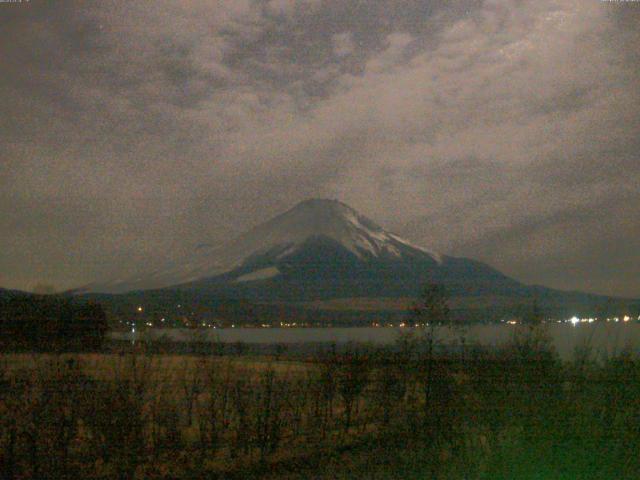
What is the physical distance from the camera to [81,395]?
20.0 feet

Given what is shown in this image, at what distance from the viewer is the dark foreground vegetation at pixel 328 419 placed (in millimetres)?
5828

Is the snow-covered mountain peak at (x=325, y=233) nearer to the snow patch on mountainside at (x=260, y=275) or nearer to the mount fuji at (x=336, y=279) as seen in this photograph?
the mount fuji at (x=336, y=279)

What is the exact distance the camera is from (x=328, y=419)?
8.59 metres

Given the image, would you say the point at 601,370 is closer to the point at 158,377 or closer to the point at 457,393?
the point at 457,393

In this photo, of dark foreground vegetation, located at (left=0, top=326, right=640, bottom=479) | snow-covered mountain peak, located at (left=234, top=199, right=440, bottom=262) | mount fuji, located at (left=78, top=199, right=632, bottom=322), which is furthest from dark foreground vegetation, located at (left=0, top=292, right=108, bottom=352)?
snow-covered mountain peak, located at (left=234, top=199, right=440, bottom=262)

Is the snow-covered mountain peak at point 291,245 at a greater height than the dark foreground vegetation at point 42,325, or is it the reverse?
the snow-covered mountain peak at point 291,245

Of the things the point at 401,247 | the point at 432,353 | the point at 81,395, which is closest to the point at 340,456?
the point at 432,353

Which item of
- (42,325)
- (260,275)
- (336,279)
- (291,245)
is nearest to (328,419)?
(42,325)

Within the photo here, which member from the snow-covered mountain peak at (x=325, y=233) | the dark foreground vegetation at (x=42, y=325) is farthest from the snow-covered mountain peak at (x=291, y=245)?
the dark foreground vegetation at (x=42, y=325)

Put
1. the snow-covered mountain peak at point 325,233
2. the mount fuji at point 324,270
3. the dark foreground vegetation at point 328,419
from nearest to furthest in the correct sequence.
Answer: the dark foreground vegetation at point 328,419
the mount fuji at point 324,270
the snow-covered mountain peak at point 325,233

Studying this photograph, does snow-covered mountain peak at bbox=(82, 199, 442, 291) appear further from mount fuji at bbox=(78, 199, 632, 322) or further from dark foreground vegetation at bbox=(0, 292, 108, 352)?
dark foreground vegetation at bbox=(0, 292, 108, 352)

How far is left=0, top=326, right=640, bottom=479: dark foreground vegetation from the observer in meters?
5.83

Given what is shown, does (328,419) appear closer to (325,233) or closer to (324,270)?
(324,270)

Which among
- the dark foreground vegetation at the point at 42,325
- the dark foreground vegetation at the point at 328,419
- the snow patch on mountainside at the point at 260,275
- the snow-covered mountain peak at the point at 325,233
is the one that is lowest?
the dark foreground vegetation at the point at 328,419
